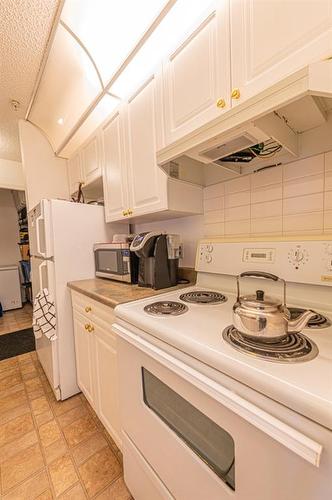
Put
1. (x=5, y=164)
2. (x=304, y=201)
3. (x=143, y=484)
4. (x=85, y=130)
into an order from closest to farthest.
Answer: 1. (x=143, y=484)
2. (x=304, y=201)
3. (x=85, y=130)
4. (x=5, y=164)

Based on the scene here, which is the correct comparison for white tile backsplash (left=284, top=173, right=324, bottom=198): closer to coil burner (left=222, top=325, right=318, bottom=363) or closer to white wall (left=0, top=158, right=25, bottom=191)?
coil burner (left=222, top=325, right=318, bottom=363)

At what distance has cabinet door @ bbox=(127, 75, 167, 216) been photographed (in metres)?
1.19

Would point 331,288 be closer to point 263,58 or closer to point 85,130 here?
point 263,58

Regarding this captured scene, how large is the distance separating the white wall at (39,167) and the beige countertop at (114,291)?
1249 mm

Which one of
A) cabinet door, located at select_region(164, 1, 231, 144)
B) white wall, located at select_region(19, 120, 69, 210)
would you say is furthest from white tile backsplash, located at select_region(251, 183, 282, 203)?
white wall, located at select_region(19, 120, 69, 210)

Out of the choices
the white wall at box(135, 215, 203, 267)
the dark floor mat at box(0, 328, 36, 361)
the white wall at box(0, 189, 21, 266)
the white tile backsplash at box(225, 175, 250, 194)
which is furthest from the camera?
the white wall at box(0, 189, 21, 266)

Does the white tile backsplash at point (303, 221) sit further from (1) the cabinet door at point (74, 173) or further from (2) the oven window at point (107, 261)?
(1) the cabinet door at point (74, 173)

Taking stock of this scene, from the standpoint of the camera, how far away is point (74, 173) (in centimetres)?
221

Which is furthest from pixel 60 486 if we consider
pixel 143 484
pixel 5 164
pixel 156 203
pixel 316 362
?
pixel 5 164

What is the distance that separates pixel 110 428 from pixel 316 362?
3.91 ft

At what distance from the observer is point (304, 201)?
990 millimetres

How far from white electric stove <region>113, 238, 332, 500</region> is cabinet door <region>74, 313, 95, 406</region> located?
50 cm

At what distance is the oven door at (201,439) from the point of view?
39 centimetres

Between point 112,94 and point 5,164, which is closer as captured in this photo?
point 112,94
